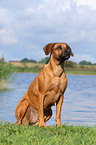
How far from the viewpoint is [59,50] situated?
6332 millimetres

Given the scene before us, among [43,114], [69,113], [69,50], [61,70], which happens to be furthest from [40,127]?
[69,113]

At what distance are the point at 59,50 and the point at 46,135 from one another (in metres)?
1.90

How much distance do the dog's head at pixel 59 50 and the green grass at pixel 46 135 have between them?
1684 millimetres

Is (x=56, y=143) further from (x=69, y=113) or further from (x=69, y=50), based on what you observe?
(x=69, y=113)

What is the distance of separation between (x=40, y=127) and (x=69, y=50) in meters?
1.97

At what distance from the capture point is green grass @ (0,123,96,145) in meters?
5.94

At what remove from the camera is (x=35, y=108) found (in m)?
7.11

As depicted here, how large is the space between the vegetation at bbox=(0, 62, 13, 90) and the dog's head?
14.7 metres

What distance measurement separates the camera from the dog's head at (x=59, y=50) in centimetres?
629

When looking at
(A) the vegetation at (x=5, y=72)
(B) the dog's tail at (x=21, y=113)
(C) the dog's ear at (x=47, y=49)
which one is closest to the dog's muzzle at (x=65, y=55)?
(C) the dog's ear at (x=47, y=49)

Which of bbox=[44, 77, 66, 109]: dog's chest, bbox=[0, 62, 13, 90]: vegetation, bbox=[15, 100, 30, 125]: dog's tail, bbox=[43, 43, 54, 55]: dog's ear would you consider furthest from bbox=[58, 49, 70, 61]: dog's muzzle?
bbox=[0, 62, 13, 90]: vegetation

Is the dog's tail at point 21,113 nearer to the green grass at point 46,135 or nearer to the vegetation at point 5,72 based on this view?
the green grass at point 46,135

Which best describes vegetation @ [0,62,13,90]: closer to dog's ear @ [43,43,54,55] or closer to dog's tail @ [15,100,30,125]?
dog's tail @ [15,100,30,125]

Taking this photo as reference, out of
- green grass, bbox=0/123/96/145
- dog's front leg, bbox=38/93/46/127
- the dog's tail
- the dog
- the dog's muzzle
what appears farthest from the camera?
the dog's tail
